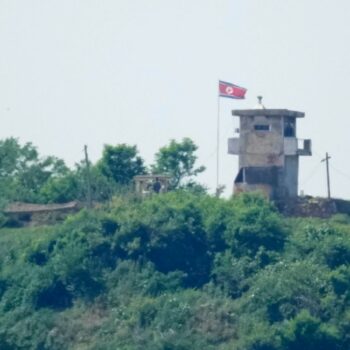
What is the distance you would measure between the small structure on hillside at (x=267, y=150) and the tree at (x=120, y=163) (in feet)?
16.4

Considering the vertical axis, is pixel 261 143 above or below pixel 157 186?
above

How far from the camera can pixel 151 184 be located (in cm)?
6334

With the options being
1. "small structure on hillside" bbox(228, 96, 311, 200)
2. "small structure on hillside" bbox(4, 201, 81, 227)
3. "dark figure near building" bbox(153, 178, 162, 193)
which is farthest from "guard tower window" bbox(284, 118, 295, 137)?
"small structure on hillside" bbox(4, 201, 81, 227)

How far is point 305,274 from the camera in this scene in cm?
5562

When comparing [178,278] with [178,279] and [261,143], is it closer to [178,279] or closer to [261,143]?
[178,279]

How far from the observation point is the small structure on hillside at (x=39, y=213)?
62.7 metres

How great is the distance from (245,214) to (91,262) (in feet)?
14.0

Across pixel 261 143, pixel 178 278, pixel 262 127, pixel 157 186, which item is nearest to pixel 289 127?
pixel 262 127

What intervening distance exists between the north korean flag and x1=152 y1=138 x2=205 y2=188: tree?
6.53 meters

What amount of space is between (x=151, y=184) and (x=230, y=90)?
425 cm

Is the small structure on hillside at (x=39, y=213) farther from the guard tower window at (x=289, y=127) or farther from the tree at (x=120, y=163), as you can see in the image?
the guard tower window at (x=289, y=127)

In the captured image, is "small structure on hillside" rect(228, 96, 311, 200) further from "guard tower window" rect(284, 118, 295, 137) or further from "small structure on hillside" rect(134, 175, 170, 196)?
"small structure on hillside" rect(134, 175, 170, 196)

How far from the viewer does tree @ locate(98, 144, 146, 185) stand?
66438 mm

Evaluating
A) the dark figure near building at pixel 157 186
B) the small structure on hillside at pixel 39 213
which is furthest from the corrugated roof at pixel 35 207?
the dark figure near building at pixel 157 186
